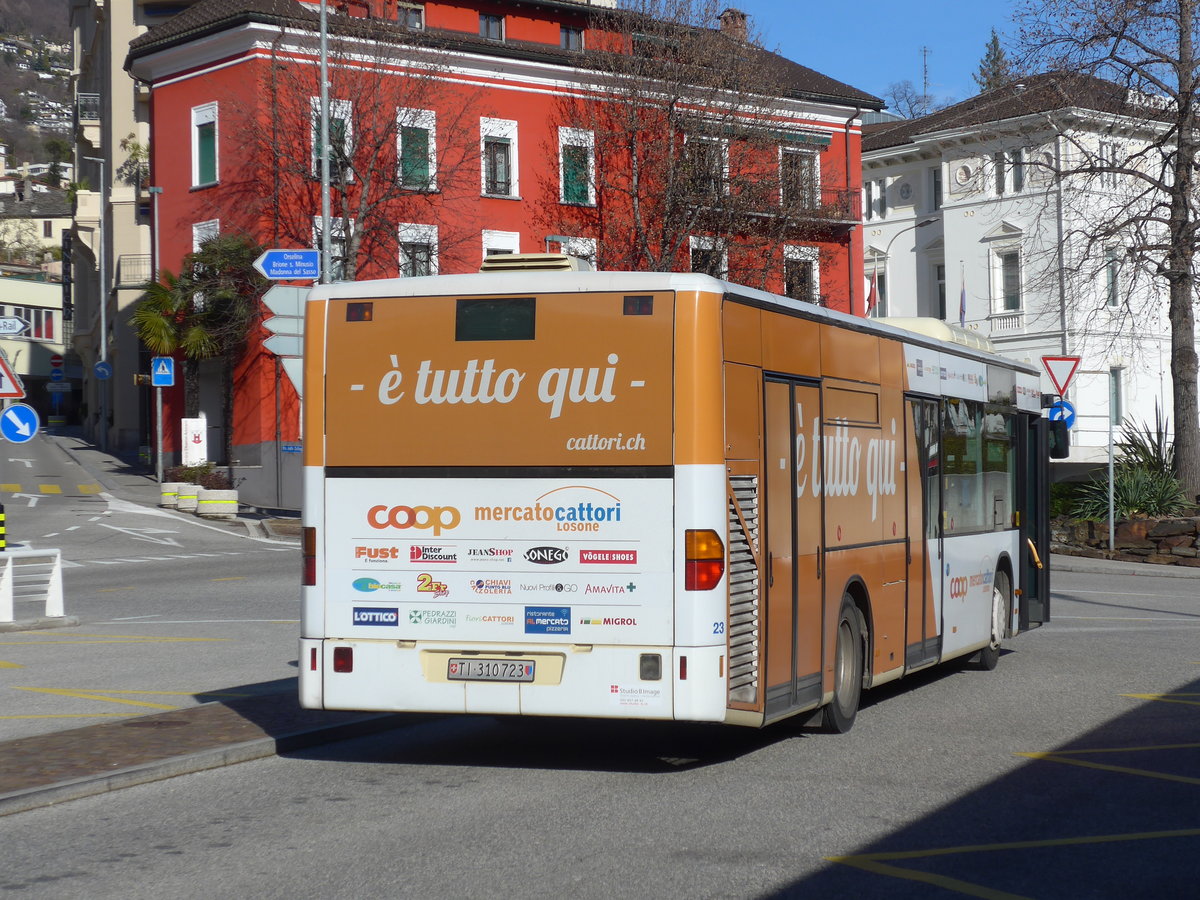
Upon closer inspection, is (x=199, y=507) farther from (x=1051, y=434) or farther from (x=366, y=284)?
(x=366, y=284)

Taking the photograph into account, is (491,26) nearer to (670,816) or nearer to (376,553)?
(376,553)

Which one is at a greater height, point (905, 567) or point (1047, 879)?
point (905, 567)

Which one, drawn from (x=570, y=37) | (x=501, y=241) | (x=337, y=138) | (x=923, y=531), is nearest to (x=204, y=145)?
(x=337, y=138)

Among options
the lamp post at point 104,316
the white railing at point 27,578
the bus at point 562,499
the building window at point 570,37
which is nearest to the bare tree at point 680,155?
the building window at point 570,37

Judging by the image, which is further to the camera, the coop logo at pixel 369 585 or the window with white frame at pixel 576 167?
the window with white frame at pixel 576 167

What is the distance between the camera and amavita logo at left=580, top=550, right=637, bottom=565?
873 cm

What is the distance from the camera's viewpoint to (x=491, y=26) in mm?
47500

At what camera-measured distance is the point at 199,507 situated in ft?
128

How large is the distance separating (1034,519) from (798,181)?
30386 millimetres

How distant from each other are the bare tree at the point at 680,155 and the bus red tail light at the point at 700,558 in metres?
34.3

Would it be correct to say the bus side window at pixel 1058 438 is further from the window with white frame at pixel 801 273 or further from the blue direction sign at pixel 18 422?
the window with white frame at pixel 801 273

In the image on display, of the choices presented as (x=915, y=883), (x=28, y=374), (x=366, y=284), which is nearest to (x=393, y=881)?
(x=915, y=883)

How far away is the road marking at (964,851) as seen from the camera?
638 centimetres

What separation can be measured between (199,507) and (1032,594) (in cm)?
2691
